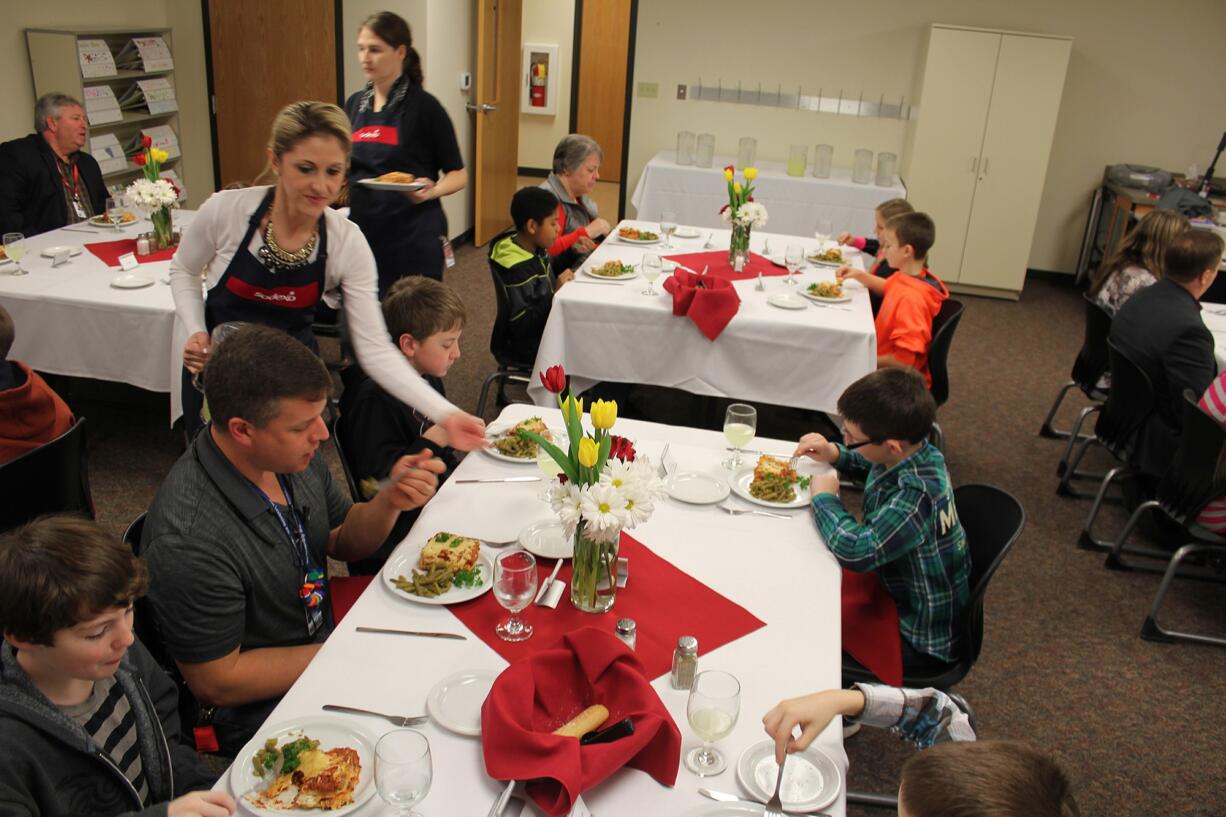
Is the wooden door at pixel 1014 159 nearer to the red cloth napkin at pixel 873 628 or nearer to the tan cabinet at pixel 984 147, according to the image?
the tan cabinet at pixel 984 147

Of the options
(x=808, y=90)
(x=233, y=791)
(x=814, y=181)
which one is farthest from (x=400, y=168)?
(x=808, y=90)

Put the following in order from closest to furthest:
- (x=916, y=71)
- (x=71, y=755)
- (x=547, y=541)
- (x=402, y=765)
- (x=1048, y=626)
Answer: (x=402, y=765)
(x=71, y=755)
(x=547, y=541)
(x=1048, y=626)
(x=916, y=71)

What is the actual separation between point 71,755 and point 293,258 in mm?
1571

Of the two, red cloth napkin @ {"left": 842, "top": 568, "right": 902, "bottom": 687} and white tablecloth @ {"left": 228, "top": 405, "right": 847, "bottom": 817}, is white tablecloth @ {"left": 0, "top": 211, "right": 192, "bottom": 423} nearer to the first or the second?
white tablecloth @ {"left": 228, "top": 405, "right": 847, "bottom": 817}

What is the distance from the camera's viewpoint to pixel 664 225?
4941mm

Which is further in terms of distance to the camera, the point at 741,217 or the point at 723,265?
the point at 723,265

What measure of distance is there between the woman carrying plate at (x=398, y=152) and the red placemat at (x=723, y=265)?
43.7 inches

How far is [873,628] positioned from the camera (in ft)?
7.43

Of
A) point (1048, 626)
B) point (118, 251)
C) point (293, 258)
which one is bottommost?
point (1048, 626)

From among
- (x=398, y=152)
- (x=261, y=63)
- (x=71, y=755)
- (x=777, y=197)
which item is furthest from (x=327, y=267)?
(x=777, y=197)

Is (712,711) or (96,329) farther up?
(712,711)

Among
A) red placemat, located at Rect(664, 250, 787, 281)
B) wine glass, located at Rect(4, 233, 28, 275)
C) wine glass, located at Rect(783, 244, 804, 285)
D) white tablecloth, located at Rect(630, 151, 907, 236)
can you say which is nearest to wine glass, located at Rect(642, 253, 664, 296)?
red placemat, located at Rect(664, 250, 787, 281)

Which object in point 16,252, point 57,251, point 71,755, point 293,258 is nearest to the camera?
point 71,755

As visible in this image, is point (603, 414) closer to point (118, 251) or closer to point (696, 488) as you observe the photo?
point (696, 488)
